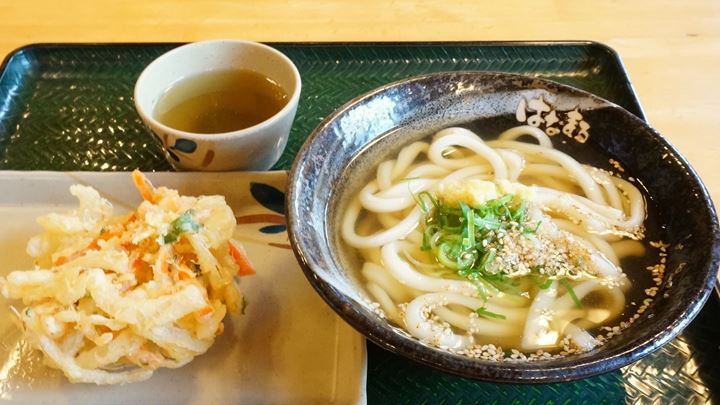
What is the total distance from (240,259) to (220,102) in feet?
2.09

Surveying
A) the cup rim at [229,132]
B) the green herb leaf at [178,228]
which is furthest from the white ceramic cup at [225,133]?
the green herb leaf at [178,228]

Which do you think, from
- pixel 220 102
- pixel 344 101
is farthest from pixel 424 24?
pixel 220 102

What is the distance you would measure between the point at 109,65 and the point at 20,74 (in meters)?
0.30

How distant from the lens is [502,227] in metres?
1.38

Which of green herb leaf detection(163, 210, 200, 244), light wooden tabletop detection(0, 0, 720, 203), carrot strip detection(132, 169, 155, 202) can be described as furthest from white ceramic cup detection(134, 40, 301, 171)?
light wooden tabletop detection(0, 0, 720, 203)

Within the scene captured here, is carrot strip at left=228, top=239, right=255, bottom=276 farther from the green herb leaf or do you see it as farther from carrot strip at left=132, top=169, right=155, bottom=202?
carrot strip at left=132, top=169, right=155, bottom=202

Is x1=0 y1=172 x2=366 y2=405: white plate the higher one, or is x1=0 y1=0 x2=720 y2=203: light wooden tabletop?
x1=0 y1=0 x2=720 y2=203: light wooden tabletop

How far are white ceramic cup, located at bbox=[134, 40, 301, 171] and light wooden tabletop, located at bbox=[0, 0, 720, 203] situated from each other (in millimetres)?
603

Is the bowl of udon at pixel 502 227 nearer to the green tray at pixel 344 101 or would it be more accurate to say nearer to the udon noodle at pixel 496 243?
the udon noodle at pixel 496 243

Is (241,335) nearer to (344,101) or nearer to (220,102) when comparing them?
(220,102)

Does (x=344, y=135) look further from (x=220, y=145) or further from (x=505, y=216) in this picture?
(x=505, y=216)

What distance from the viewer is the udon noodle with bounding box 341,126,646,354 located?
1.26 m

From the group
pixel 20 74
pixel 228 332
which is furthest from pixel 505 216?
pixel 20 74

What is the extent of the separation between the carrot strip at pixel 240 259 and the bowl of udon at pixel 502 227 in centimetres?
20
